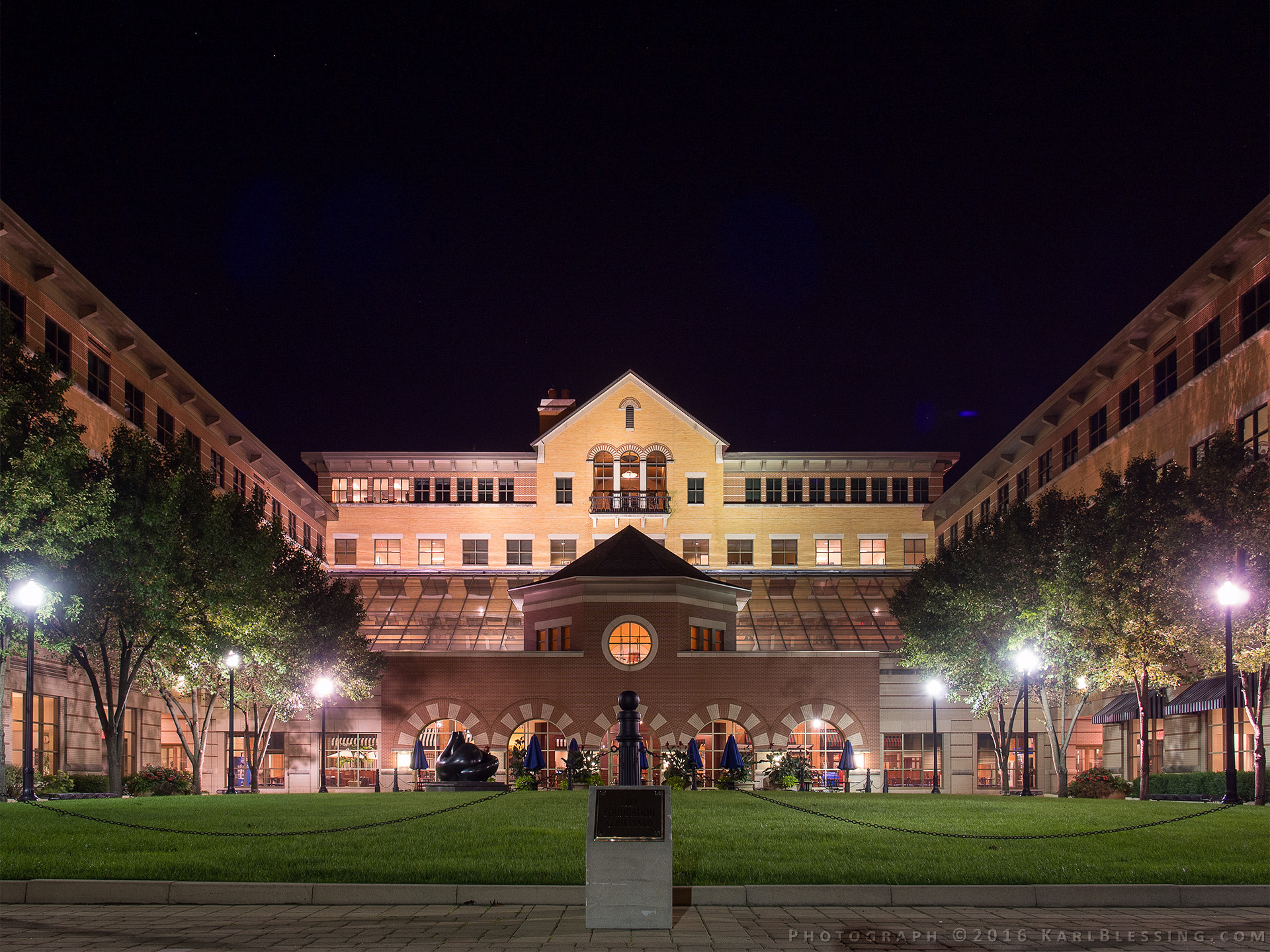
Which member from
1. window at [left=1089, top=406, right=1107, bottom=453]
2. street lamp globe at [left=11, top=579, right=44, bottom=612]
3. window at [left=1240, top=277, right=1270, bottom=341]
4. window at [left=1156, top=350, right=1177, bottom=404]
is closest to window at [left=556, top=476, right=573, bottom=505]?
window at [left=1089, top=406, right=1107, bottom=453]

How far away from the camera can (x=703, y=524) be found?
76.3m

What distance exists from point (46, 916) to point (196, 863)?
2.51m

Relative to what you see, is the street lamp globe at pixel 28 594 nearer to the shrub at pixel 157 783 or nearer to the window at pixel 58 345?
the shrub at pixel 157 783

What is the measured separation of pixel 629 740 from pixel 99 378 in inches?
1450

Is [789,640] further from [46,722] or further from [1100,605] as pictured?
[46,722]

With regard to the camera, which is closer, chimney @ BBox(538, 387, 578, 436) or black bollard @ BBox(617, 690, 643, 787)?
black bollard @ BBox(617, 690, 643, 787)

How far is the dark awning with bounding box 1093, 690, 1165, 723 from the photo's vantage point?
44312 millimetres

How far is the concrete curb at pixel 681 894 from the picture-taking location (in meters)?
14.1

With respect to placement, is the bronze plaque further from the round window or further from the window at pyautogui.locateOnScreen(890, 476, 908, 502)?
the window at pyautogui.locateOnScreen(890, 476, 908, 502)

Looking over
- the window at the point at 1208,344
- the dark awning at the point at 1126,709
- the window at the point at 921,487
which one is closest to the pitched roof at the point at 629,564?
the dark awning at the point at 1126,709

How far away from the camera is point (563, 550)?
76312 millimetres

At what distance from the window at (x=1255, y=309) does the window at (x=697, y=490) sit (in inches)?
1612

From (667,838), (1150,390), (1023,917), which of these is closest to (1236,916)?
(1023,917)

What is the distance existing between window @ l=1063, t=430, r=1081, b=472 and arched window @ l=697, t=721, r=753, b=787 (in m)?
18.7
